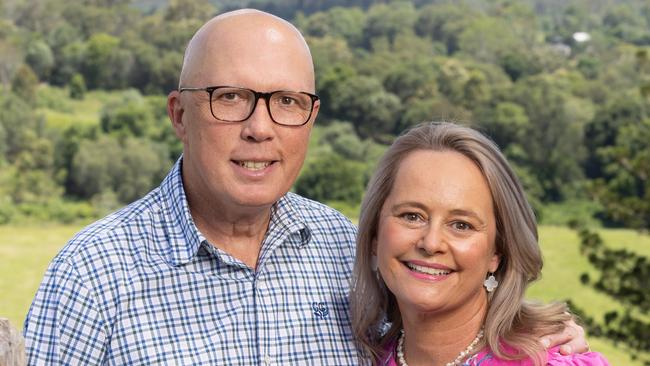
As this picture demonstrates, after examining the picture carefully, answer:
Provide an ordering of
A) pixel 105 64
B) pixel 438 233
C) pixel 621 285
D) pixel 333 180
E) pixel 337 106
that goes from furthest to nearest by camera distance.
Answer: pixel 105 64 → pixel 337 106 → pixel 333 180 → pixel 621 285 → pixel 438 233

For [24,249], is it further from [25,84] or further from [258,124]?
[258,124]

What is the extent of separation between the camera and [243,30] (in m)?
2.13

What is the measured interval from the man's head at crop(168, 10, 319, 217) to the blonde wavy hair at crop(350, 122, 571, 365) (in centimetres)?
26

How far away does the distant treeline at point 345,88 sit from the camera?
36938mm

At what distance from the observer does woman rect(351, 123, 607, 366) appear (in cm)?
211

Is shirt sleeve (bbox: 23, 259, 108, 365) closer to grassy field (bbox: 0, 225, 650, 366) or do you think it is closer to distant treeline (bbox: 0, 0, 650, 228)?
distant treeline (bbox: 0, 0, 650, 228)

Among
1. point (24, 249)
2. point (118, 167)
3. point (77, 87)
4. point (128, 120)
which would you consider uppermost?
point (77, 87)

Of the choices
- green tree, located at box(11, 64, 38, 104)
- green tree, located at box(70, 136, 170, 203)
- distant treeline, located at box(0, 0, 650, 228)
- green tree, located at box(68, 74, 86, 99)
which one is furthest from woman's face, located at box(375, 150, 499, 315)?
green tree, located at box(68, 74, 86, 99)

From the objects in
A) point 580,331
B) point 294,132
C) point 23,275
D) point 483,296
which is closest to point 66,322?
point 294,132

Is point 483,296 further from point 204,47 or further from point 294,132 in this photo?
point 204,47

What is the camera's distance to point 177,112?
7.36ft

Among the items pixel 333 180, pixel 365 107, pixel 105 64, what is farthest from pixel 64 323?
pixel 105 64

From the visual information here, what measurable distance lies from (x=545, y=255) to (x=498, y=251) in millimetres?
36008

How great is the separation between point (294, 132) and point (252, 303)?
42cm
